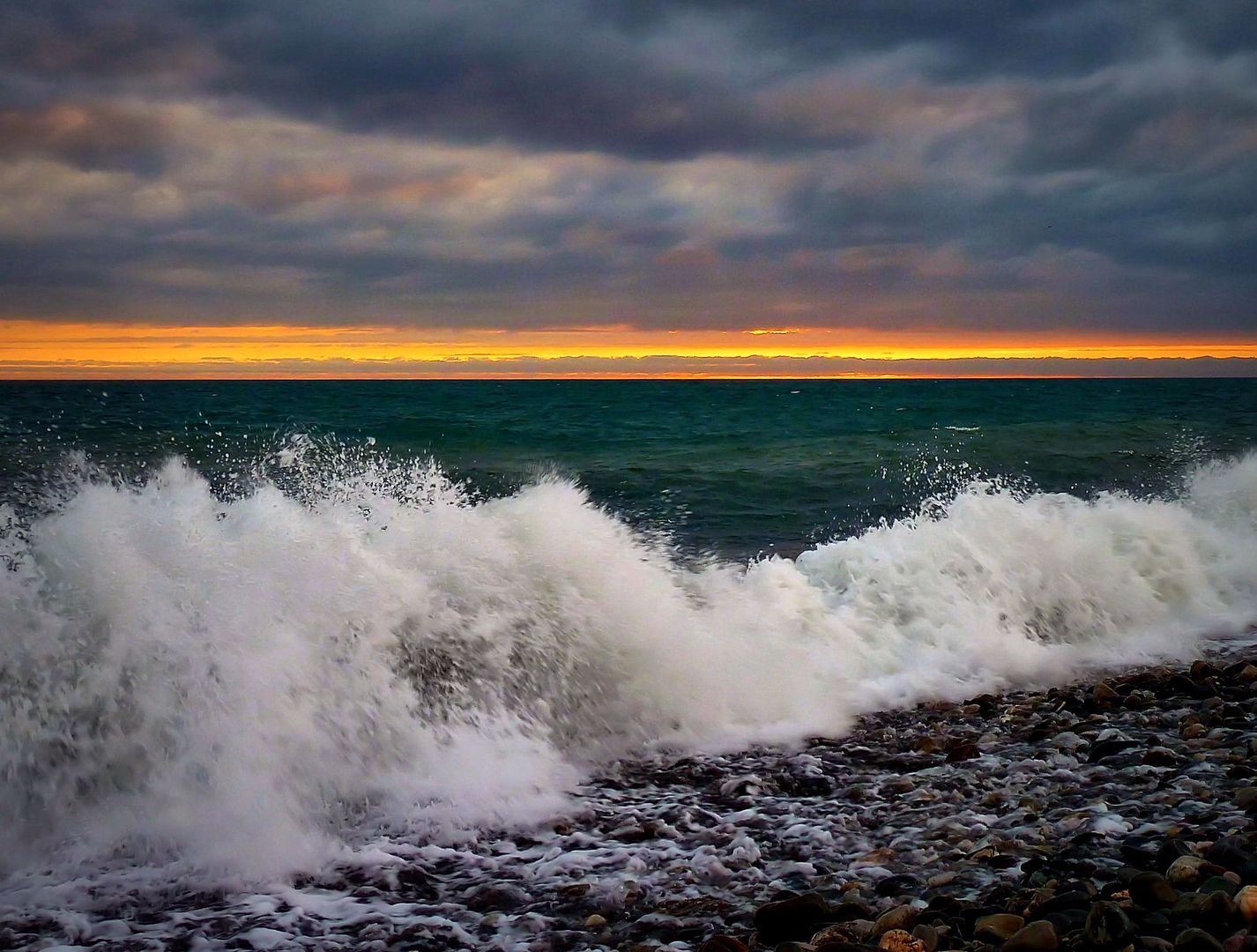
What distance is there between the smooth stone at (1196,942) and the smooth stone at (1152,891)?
14.8 inches

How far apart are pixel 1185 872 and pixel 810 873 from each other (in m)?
1.52

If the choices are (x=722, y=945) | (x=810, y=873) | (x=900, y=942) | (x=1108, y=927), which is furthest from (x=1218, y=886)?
(x=722, y=945)

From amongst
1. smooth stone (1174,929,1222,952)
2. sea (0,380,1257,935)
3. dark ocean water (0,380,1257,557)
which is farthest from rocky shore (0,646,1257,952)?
dark ocean water (0,380,1257,557)

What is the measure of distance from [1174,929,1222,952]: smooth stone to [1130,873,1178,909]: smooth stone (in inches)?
14.8

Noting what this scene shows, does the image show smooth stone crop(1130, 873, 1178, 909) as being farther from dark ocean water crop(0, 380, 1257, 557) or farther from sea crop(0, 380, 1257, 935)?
dark ocean water crop(0, 380, 1257, 557)

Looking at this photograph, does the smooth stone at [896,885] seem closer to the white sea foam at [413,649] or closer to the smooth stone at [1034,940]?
the smooth stone at [1034,940]

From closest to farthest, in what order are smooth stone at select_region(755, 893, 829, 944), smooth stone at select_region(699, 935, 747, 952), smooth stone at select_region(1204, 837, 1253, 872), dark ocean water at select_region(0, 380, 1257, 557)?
1. smooth stone at select_region(699, 935, 747, 952)
2. smooth stone at select_region(755, 893, 829, 944)
3. smooth stone at select_region(1204, 837, 1253, 872)
4. dark ocean water at select_region(0, 380, 1257, 557)

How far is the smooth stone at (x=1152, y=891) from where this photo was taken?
367 centimetres

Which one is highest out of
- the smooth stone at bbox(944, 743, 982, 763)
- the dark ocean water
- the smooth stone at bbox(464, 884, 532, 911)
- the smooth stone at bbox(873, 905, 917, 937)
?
the dark ocean water

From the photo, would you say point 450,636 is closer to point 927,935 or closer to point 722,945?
point 722,945

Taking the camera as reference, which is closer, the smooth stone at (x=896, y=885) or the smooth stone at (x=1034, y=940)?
the smooth stone at (x=1034, y=940)

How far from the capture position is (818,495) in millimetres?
17656

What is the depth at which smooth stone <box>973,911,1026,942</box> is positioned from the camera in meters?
3.54

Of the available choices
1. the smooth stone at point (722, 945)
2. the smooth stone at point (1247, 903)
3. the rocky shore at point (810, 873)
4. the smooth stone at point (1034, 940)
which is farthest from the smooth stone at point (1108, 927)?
the smooth stone at point (722, 945)
